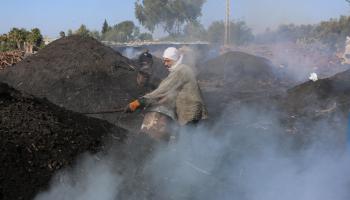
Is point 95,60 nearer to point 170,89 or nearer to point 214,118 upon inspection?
point 214,118

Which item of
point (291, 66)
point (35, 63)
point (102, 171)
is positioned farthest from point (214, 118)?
point (291, 66)

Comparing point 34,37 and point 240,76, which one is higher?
point 34,37

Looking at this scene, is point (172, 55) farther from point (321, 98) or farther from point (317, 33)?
point (317, 33)

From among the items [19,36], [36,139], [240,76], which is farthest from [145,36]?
[36,139]

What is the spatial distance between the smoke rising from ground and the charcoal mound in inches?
156

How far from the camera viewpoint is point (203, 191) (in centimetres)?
555

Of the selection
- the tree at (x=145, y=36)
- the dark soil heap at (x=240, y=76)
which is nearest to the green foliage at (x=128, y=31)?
the tree at (x=145, y=36)

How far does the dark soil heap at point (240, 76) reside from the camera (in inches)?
706

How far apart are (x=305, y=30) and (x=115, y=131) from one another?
1423 inches

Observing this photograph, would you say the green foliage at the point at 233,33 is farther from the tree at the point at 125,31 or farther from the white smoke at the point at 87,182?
the white smoke at the point at 87,182

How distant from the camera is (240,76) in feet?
69.1

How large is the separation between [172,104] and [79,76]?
255 inches

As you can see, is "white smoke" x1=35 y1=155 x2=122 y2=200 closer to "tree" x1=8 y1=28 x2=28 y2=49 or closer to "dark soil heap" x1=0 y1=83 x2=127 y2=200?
"dark soil heap" x1=0 y1=83 x2=127 y2=200

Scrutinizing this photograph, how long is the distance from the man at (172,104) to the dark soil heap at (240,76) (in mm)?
9419
